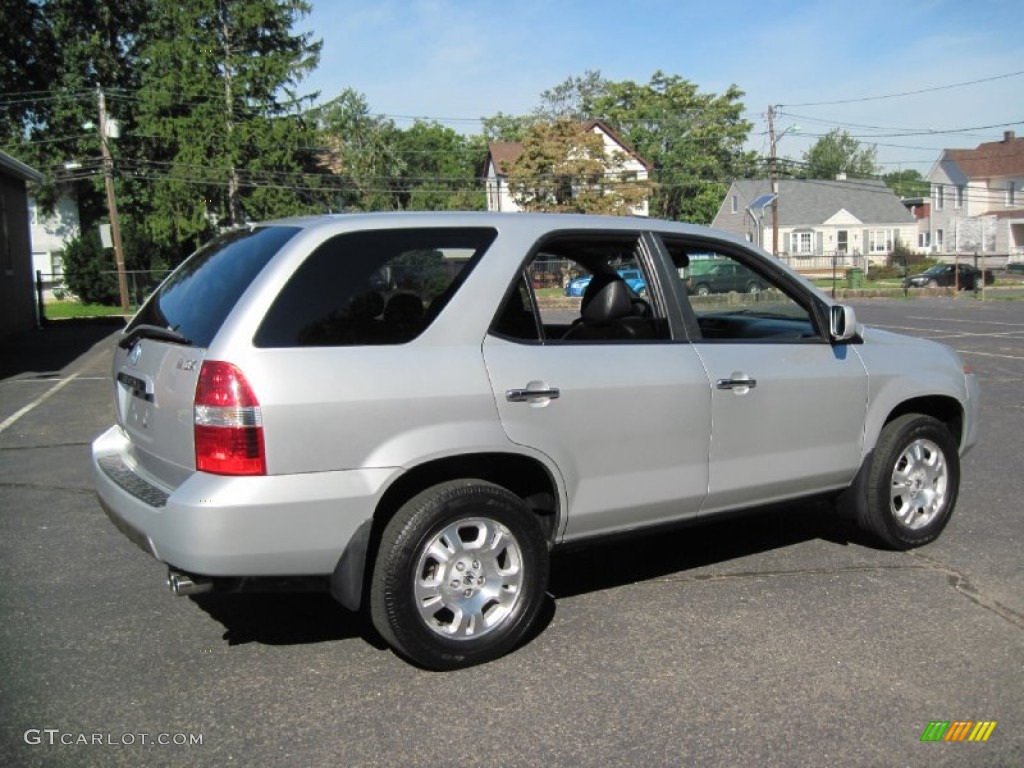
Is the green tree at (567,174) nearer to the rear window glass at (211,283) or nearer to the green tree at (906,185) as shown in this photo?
the rear window glass at (211,283)

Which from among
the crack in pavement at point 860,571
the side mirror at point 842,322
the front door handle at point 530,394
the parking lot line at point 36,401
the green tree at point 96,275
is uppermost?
the green tree at point 96,275

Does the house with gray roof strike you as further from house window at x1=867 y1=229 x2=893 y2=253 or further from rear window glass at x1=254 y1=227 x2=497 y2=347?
rear window glass at x1=254 y1=227 x2=497 y2=347

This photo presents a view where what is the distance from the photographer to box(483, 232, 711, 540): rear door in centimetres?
381

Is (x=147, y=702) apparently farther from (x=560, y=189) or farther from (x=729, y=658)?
(x=560, y=189)

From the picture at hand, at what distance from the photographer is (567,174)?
46.6m

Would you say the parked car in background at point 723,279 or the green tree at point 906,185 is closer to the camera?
the parked car in background at point 723,279

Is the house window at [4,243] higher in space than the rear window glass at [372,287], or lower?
higher

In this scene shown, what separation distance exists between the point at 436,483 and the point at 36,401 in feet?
30.9

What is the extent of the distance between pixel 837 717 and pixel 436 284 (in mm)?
2217

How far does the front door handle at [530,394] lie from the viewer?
3.75 meters

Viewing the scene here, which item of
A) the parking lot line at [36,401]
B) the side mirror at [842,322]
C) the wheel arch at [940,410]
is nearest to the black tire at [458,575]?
the side mirror at [842,322]

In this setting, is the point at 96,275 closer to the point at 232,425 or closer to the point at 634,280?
the point at 634,280

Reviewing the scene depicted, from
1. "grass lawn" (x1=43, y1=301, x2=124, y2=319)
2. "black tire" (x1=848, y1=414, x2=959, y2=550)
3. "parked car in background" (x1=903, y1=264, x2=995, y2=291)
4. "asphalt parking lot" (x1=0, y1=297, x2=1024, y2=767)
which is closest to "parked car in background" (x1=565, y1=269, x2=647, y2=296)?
"asphalt parking lot" (x1=0, y1=297, x2=1024, y2=767)

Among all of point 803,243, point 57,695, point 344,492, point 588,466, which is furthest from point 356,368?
point 803,243
